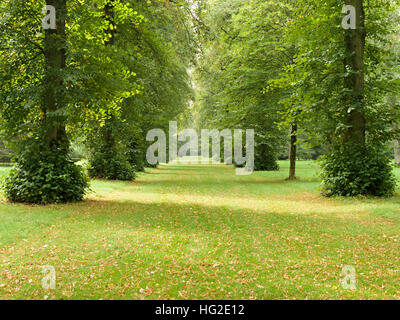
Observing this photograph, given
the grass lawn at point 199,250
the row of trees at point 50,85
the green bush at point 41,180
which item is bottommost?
the grass lawn at point 199,250

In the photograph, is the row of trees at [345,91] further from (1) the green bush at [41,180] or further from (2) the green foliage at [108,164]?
(2) the green foliage at [108,164]

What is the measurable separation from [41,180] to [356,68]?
10.9 metres

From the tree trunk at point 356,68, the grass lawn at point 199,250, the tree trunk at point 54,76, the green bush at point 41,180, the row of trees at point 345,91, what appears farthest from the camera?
the tree trunk at point 356,68

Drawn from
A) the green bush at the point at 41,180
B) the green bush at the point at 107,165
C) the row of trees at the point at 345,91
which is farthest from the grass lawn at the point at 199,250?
the green bush at the point at 107,165

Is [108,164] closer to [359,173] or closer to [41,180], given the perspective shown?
[41,180]

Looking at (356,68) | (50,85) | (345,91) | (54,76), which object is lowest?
(50,85)

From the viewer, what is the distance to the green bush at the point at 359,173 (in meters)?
11.2

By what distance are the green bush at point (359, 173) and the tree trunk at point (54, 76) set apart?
9171 millimetres

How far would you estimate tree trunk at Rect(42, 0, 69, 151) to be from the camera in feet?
31.0

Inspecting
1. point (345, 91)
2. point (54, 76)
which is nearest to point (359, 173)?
point (345, 91)

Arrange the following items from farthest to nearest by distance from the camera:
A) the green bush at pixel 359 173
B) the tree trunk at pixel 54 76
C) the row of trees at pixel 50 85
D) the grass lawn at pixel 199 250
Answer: the green bush at pixel 359 173 → the tree trunk at pixel 54 76 → the row of trees at pixel 50 85 → the grass lawn at pixel 199 250

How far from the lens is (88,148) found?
18562 mm

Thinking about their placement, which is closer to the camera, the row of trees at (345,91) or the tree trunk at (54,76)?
the tree trunk at (54,76)

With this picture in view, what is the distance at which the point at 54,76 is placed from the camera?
959 cm
